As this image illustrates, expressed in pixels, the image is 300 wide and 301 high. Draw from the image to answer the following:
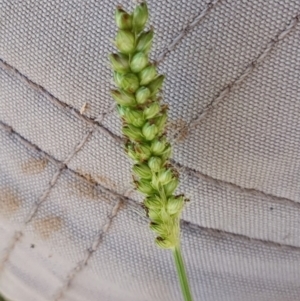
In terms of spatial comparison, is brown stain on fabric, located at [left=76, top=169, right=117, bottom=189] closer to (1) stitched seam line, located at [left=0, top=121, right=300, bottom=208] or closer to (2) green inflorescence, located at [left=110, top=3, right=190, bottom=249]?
(1) stitched seam line, located at [left=0, top=121, right=300, bottom=208]

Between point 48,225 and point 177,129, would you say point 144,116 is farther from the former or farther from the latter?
point 48,225

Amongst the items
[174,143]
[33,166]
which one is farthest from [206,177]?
[33,166]

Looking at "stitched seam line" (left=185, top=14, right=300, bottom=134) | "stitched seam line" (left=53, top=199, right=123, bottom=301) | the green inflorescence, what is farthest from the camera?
"stitched seam line" (left=53, top=199, right=123, bottom=301)

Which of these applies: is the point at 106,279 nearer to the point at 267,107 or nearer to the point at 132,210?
the point at 132,210

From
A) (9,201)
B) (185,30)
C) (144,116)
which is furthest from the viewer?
(9,201)

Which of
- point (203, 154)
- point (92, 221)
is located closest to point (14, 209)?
Result: point (92, 221)

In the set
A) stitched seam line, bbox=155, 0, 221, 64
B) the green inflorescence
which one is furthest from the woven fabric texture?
the green inflorescence
